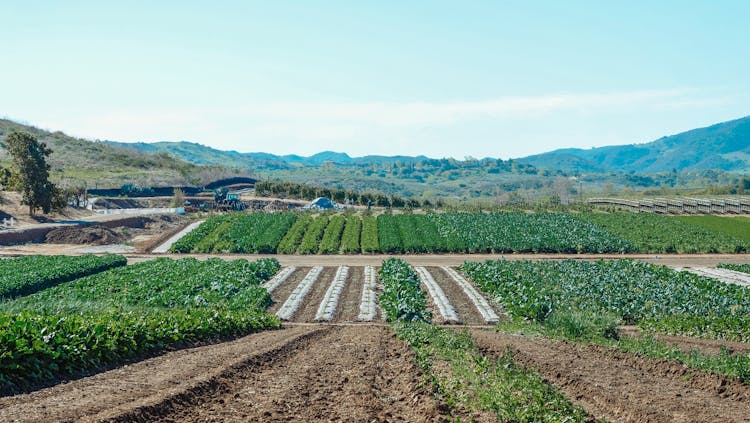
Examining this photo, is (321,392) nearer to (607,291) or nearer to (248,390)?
(248,390)

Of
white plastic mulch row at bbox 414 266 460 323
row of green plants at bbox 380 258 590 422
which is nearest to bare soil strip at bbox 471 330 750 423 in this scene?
row of green plants at bbox 380 258 590 422

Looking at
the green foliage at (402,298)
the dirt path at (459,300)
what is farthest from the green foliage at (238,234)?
the green foliage at (402,298)

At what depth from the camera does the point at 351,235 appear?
52094 mm

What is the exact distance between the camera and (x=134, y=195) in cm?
7962

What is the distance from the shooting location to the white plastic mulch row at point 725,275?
3314cm

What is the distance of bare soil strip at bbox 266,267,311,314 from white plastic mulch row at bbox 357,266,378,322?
11.4 feet

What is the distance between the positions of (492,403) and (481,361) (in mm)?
3749

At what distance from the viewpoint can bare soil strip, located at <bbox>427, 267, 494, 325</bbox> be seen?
24500 millimetres

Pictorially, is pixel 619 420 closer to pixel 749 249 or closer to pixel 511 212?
pixel 749 249

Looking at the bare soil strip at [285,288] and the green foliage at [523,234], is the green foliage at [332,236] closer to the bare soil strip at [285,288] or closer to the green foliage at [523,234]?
the green foliage at [523,234]

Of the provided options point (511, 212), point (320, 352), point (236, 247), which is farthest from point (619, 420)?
point (511, 212)

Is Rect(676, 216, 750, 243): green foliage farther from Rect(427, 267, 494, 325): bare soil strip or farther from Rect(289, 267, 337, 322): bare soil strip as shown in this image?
Rect(289, 267, 337, 322): bare soil strip

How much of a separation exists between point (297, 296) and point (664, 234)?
3693cm

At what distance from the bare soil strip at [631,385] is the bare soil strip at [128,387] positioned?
21.8 ft
